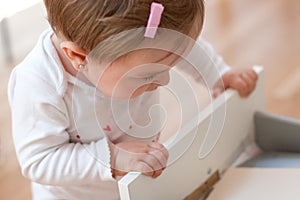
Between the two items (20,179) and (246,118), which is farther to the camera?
(20,179)

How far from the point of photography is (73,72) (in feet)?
2.41

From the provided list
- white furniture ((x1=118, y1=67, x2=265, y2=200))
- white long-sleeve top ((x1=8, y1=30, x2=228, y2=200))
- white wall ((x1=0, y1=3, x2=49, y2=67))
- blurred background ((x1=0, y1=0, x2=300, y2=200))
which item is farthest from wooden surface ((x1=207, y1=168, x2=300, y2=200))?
white wall ((x1=0, y1=3, x2=49, y2=67))

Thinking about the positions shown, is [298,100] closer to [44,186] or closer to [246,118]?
[246,118]

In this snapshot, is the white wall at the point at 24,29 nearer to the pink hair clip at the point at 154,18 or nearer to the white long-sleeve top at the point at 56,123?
the white long-sleeve top at the point at 56,123

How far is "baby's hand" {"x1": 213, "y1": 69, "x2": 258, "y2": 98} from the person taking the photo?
2.76 feet

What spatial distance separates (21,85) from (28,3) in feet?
4.01

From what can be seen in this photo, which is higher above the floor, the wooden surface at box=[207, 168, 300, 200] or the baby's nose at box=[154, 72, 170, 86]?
the baby's nose at box=[154, 72, 170, 86]

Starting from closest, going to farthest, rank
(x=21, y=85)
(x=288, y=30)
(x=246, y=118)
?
1. (x=21, y=85)
2. (x=246, y=118)
3. (x=288, y=30)

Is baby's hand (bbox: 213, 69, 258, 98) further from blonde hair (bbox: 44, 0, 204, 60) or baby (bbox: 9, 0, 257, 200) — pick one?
blonde hair (bbox: 44, 0, 204, 60)

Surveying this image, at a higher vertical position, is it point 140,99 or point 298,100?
point 140,99

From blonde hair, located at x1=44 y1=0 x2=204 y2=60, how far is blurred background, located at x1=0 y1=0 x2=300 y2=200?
0.69 meters

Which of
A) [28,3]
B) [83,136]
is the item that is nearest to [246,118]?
[83,136]

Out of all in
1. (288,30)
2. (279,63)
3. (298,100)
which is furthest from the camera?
(288,30)

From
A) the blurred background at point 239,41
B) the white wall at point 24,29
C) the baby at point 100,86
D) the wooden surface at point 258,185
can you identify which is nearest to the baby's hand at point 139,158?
the baby at point 100,86
